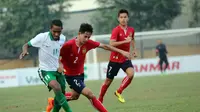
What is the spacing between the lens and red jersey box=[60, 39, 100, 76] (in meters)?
11.2

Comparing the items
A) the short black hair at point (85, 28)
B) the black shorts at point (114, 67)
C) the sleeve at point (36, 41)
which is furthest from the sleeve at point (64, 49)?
the black shorts at point (114, 67)

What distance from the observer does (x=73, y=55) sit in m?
11.3

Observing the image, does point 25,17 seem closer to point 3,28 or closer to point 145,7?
point 3,28

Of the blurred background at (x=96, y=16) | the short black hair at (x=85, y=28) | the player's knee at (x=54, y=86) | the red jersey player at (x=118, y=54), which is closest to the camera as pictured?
the short black hair at (x=85, y=28)

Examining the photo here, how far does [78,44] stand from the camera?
36.8ft

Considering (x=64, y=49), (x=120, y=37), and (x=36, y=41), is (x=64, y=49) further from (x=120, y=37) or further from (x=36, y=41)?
(x=120, y=37)

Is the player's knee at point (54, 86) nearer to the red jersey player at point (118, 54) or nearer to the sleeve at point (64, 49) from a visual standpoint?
the sleeve at point (64, 49)

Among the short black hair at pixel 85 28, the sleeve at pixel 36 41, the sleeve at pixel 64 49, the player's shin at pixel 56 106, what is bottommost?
the player's shin at pixel 56 106

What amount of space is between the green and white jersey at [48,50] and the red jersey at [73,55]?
0.44 feet

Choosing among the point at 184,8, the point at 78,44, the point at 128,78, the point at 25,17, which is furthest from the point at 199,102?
the point at 184,8

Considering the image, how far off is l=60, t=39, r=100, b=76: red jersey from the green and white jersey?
0.13 metres

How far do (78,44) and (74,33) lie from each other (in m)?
47.3

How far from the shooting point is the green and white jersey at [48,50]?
36.7 feet

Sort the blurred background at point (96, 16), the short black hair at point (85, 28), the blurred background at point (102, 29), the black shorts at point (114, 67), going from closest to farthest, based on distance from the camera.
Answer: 1. the short black hair at point (85, 28)
2. the black shorts at point (114, 67)
3. the blurred background at point (102, 29)
4. the blurred background at point (96, 16)
